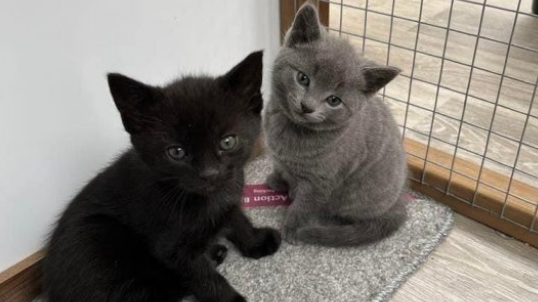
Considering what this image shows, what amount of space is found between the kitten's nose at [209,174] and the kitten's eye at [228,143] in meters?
0.04

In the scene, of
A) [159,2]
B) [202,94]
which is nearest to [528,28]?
[159,2]

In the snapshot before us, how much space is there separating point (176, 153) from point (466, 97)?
0.74 meters

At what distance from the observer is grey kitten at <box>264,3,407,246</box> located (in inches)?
38.8

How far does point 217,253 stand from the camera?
1.13 metres

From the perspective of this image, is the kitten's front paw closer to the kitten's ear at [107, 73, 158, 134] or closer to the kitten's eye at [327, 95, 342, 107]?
the kitten's eye at [327, 95, 342, 107]

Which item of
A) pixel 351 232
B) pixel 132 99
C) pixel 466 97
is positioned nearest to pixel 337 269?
pixel 351 232

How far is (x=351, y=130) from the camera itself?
1081 millimetres

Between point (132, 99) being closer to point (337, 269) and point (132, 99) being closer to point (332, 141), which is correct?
point (332, 141)

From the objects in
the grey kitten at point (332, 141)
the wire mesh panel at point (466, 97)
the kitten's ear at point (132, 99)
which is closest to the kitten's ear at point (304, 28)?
the grey kitten at point (332, 141)

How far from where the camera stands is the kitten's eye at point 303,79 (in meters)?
1.00

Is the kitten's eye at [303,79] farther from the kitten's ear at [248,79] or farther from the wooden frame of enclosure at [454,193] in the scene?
the wooden frame of enclosure at [454,193]

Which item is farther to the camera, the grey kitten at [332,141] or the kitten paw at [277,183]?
the kitten paw at [277,183]

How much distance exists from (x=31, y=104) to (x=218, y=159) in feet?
1.40

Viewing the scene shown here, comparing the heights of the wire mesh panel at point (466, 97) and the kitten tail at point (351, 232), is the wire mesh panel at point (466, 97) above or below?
above
